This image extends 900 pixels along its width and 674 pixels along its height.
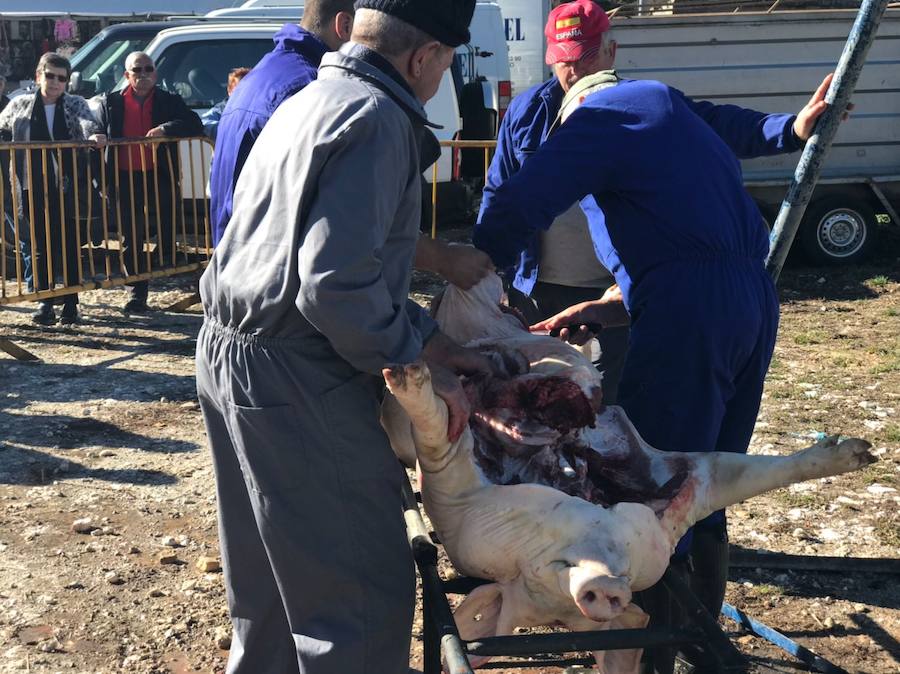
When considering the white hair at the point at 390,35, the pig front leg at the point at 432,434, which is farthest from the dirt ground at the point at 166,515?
the white hair at the point at 390,35

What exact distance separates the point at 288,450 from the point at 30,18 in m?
14.7

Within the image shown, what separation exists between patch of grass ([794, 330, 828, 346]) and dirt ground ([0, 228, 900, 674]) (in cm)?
3

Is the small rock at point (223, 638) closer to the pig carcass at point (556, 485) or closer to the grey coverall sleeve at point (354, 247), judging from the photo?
the pig carcass at point (556, 485)

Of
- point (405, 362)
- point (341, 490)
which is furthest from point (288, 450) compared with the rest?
point (405, 362)

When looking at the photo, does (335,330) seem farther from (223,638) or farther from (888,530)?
(888,530)

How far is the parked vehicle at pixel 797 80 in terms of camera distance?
428 inches

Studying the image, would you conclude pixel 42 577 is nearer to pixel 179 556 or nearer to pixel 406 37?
pixel 179 556

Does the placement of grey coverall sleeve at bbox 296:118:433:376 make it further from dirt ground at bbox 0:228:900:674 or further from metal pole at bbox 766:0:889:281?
dirt ground at bbox 0:228:900:674

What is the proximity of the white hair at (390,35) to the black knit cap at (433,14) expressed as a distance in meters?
0.01

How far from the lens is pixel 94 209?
9.75 m

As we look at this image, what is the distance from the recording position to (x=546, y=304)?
5094 millimetres

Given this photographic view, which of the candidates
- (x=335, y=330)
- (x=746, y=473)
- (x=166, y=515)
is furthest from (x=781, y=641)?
(x=166, y=515)

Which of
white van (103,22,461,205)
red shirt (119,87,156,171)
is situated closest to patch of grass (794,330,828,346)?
white van (103,22,461,205)

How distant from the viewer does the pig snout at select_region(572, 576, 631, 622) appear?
2.61 m
